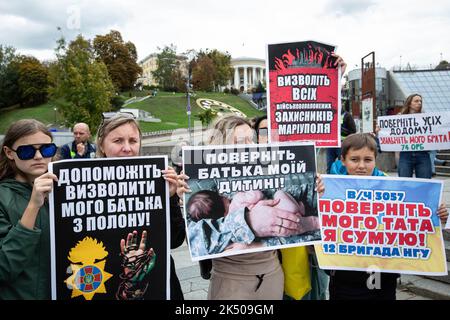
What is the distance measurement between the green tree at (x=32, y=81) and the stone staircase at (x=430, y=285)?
7159 cm

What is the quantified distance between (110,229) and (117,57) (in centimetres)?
7743

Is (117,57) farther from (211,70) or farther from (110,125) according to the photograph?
(110,125)

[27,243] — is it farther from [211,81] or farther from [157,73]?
[157,73]

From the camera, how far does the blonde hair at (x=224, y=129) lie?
Answer: 92.0 inches

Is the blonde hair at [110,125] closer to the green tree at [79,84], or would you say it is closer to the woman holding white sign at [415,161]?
the woman holding white sign at [415,161]

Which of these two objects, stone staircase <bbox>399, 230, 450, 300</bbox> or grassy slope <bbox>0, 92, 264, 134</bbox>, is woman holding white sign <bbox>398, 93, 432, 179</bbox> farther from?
grassy slope <bbox>0, 92, 264, 134</bbox>

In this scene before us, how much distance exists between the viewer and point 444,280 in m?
3.96

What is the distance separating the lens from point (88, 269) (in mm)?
2027

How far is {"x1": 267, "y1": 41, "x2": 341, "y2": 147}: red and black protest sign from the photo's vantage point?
13.0 feet

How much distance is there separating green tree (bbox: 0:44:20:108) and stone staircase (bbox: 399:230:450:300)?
248 feet

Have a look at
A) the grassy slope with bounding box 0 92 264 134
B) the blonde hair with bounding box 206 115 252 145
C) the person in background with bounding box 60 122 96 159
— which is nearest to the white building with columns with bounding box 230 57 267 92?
the grassy slope with bounding box 0 92 264 134

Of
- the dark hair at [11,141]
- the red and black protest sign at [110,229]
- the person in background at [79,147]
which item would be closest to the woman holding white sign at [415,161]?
the red and black protest sign at [110,229]

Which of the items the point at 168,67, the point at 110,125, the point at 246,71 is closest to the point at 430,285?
the point at 110,125

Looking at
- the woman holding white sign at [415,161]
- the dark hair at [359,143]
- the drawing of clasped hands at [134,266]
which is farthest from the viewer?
the woman holding white sign at [415,161]
